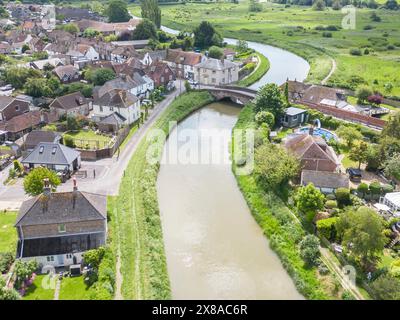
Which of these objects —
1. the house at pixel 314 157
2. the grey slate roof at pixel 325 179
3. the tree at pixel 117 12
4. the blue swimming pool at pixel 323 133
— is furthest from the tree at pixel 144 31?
the grey slate roof at pixel 325 179

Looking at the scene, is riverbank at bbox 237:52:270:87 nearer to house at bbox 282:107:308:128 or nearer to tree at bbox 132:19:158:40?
house at bbox 282:107:308:128

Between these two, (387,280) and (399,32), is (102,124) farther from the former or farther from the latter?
(399,32)

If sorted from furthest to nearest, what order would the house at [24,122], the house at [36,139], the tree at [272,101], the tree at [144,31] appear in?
the tree at [144,31] → the tree at [272,101] → the house at [24,122] → the house at [36,139]

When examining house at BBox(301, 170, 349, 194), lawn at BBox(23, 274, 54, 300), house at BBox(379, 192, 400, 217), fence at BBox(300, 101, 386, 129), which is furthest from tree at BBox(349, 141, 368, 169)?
lawn at BBox(23, 274, 54, 300)

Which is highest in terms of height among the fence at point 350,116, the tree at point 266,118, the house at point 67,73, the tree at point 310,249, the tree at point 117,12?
the tree at point 117,12

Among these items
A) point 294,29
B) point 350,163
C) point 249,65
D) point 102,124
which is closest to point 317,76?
point 249,65

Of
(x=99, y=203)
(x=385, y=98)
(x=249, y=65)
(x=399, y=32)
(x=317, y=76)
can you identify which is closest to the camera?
(x=99, y=203)

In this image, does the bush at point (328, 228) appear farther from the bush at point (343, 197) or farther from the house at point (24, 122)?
the house at point (24, 122)
